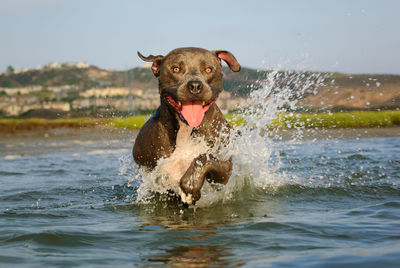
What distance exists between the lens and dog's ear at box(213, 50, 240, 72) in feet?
20.5

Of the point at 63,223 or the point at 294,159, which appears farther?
the point at 294,159

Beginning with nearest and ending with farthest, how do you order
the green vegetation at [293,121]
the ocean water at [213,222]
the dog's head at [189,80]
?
the ocean water at [213,222]
the dog's head at [189,80]
the green vegetation at [293,121]

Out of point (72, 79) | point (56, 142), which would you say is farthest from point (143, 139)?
point (72, 79)

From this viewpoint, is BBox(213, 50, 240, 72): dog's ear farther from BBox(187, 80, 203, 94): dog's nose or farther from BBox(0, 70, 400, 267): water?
BBox(187, 80, 203, 94): dog's nose

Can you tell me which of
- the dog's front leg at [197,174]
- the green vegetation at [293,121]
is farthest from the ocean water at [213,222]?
the green vegetation at [293,121]

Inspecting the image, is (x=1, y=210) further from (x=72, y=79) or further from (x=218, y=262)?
(x=72, y=79)

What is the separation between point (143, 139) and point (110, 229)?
5.15 ft

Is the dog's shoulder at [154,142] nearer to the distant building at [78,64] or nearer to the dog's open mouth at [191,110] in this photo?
the dog's open mouth at [191,110]

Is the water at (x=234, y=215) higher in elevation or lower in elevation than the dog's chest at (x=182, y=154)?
lower

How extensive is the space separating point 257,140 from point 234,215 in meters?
2.27

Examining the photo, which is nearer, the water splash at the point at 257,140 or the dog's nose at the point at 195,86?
the dog's nose at the point at 195,86

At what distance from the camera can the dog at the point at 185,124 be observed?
555 cm

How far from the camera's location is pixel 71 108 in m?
25.0

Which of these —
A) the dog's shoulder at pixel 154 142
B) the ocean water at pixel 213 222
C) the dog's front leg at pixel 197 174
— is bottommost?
the ocean water at pixel 213 222
